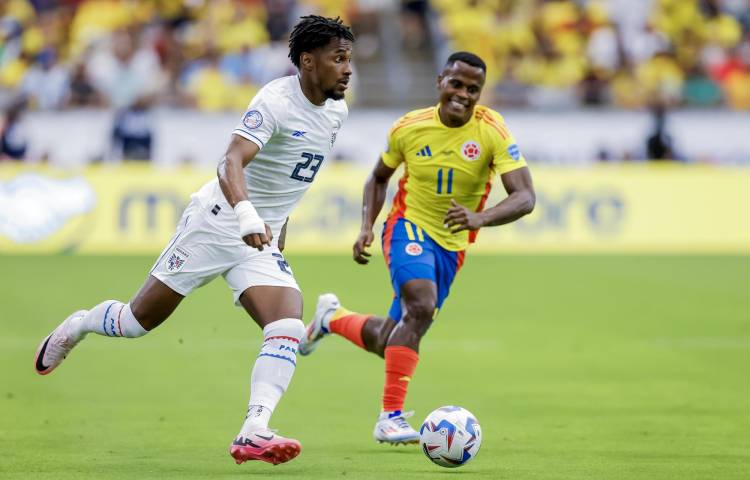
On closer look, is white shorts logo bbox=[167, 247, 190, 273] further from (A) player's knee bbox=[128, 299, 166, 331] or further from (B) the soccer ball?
(B) the soccer ball

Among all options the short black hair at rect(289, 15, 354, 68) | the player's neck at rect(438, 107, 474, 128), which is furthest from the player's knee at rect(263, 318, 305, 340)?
the player's neck at rect(438, 107, 474, 128)

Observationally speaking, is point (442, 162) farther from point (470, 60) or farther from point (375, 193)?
point (470, 60)

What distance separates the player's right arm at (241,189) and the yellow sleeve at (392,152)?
1811 mm

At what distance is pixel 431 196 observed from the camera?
27.9 ft

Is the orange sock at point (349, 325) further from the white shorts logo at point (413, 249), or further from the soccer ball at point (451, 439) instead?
the soccer ball at point (451, 439)

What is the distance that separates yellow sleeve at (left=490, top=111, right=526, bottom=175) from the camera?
8094 millimetres

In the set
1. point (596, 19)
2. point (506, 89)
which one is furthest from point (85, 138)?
point (596, 19)

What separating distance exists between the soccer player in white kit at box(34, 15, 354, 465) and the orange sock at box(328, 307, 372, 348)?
1.62 m

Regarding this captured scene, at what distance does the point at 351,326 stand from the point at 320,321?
16.2 inches

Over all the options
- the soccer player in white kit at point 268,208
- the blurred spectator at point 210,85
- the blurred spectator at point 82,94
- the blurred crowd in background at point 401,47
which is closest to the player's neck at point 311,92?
the soccer player in white kit at point 268,208

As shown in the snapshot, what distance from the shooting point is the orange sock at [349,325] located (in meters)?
9.07

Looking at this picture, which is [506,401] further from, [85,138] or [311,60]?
[85,138]

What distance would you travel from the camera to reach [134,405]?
898 centimetres

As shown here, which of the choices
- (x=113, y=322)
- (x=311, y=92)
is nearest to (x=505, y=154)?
(x=311, y=92)
